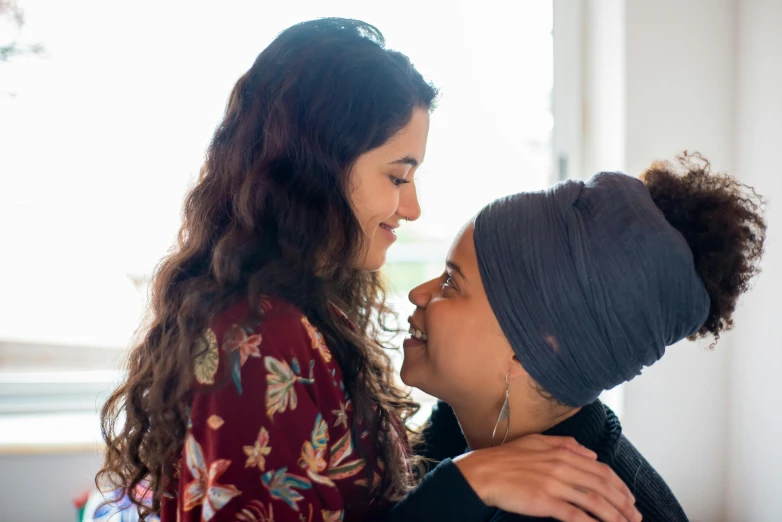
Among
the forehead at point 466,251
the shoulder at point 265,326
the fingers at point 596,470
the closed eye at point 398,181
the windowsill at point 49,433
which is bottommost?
the windowsill at point 49,433

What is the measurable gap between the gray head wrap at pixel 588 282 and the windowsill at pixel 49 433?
1394mm

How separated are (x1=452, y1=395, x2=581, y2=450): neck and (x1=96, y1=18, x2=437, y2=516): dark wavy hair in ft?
0.59

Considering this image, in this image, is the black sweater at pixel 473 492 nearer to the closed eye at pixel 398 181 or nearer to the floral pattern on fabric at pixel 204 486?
the floral pattern on fabric at pixel 204 486

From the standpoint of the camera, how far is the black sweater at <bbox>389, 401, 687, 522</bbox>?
970 mm

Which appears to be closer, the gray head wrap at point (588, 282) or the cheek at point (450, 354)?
the gray head wrap at point (588, 282)

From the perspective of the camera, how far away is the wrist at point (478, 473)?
979 millimetres

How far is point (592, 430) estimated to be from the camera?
1185 mm

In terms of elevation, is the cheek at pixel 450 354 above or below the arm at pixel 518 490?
above

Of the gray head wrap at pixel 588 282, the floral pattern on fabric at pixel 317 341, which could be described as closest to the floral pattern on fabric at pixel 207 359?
the floral pattern on fabric at pixel 317 341

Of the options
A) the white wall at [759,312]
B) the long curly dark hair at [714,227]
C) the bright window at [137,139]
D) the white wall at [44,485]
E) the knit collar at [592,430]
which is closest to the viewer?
the long curly dark hair at [714,227]

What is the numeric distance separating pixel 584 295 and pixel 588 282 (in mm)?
22

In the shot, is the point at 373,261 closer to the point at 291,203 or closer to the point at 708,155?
the point at 291,203

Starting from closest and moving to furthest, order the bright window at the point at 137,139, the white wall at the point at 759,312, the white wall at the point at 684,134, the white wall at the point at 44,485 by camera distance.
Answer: the white wall at the point at 759,312 < the white wall at the point at 684,134 < the white wall at the point at 44,485 < the bright window at the point at 137,139

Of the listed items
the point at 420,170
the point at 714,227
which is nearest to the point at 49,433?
the point at 420,170
